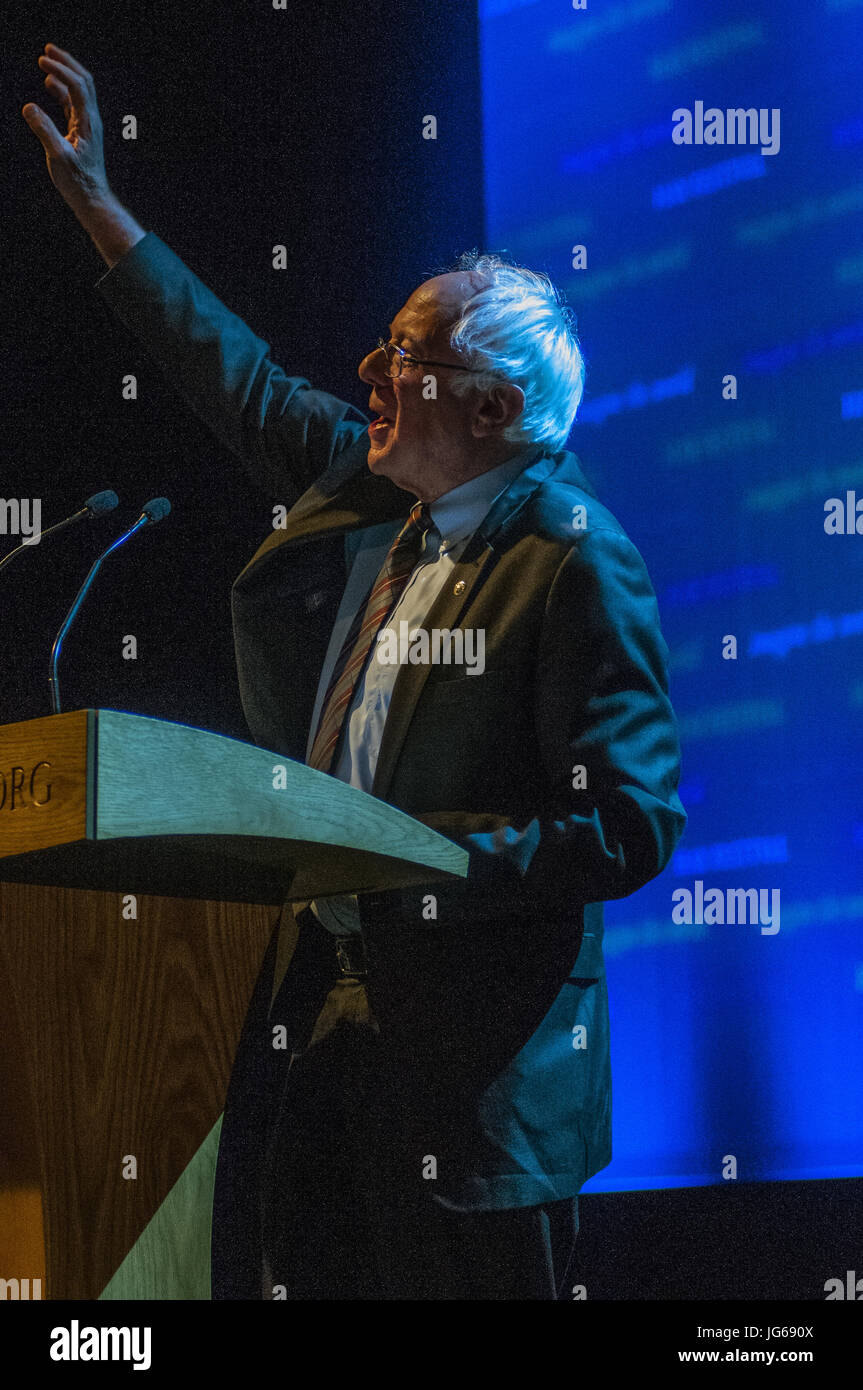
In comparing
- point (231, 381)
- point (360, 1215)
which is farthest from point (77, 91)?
point (360, 1215)

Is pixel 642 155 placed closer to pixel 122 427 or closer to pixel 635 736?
pixel 122 427

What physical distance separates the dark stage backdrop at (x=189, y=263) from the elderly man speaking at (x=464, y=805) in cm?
48

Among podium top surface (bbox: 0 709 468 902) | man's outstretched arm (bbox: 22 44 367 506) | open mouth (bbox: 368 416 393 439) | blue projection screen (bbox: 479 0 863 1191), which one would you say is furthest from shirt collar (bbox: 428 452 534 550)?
blue projection screen (bbox: 479 0 863 1191)

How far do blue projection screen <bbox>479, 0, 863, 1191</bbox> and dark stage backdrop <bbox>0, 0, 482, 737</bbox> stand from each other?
0.92ft

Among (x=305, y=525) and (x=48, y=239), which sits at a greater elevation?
(x=48, y=239)

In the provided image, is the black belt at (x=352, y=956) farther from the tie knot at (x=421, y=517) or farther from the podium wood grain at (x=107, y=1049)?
the tie knot at (x=421, y=517)

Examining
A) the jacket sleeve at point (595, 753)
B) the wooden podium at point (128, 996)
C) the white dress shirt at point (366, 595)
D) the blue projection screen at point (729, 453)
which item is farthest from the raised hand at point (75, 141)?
the wooden podium at point (128, 996)

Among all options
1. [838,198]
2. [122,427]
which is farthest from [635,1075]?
[838,198]

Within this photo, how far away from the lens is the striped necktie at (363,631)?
1.77 meters

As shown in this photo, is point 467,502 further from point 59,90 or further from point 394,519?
point 59,90

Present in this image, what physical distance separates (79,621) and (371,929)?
1.01 meters

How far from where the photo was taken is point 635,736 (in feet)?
5.29

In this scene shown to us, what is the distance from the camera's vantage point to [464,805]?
5.35 ft

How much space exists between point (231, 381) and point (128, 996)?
3.65 feet
